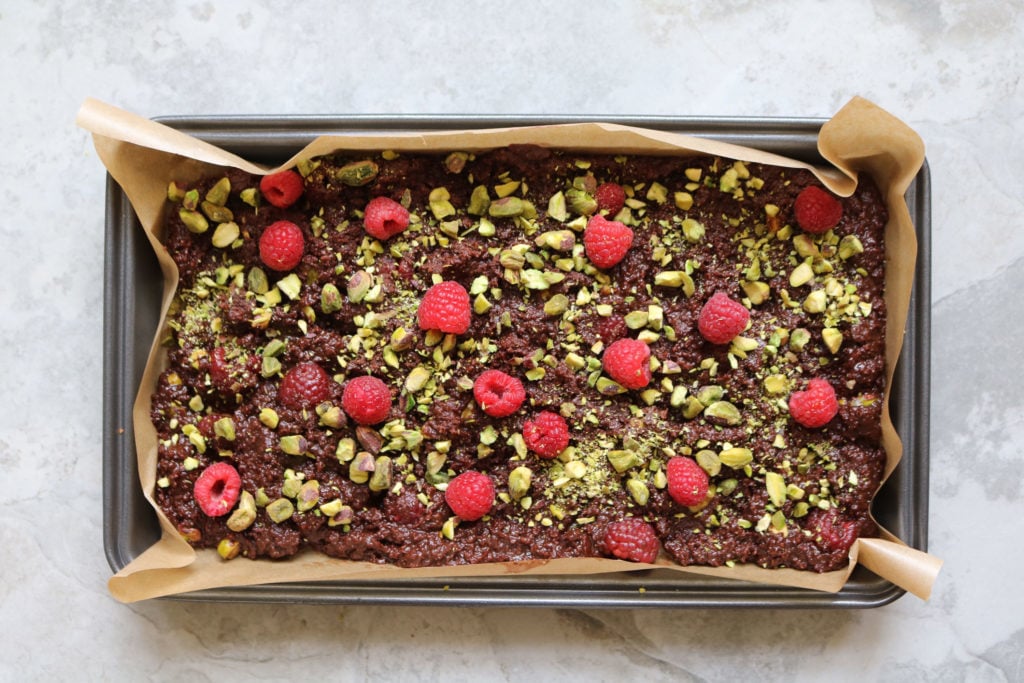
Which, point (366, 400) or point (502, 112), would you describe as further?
point (502, 112)

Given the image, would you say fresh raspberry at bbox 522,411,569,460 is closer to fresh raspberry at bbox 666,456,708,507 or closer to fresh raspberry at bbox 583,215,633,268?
fresh raspberry at bbox 666,456,708,507

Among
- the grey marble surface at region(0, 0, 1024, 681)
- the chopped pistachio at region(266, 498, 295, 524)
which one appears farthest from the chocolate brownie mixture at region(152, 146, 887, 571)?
the grey marble surface at region(0, 0, 1024, 681)

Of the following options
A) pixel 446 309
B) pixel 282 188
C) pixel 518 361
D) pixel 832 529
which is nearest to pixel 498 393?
pixel 518 361

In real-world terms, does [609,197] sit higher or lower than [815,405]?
higher

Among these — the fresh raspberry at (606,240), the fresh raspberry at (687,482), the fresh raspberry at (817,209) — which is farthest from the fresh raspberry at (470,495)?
the fresh raspberry at (817,209)

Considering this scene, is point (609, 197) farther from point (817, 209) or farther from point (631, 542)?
point (631, 542)

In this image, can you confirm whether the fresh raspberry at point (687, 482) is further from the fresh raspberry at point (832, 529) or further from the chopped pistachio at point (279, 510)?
the chopped pistachio at point (279, 510)

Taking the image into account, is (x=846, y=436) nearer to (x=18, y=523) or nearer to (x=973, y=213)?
(x=973, y=213)

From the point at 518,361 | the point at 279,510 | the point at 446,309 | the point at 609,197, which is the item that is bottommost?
the point at 279,510
